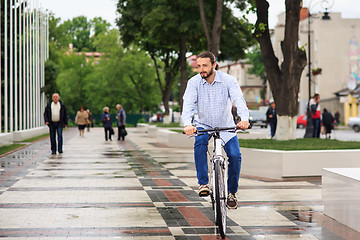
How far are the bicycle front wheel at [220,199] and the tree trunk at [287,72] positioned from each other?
9175 millimetres

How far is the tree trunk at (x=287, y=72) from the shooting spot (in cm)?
1504

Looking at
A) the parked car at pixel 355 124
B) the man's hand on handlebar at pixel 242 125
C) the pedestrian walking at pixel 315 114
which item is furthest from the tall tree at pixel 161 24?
the man's hand on handlebar at pixel 242 125

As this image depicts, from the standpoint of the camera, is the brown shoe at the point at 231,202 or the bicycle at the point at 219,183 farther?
the brown shoe at the point at 231,202

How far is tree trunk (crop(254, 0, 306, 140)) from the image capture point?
49.3 feet

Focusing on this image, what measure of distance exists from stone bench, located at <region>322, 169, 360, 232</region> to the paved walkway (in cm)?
12

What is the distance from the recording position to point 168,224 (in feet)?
22.2

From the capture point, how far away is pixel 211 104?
646cm

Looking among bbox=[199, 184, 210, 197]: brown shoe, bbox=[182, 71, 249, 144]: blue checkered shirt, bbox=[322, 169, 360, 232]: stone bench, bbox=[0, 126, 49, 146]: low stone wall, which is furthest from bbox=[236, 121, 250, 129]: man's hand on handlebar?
bbox=[0, 126, 49, 146]: low stone wall

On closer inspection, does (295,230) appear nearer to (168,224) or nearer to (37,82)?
(168,224)

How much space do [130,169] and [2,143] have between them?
9.12m

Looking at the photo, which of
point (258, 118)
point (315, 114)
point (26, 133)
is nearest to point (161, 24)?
point (26, 133)

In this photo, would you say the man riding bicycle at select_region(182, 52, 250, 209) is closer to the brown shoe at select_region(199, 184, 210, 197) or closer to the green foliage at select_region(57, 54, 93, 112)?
the brown shoe at select_region(199, 184, 210, 197)

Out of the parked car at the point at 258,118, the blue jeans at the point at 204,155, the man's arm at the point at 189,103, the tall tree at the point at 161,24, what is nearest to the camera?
the man's arm at the point at 189,103

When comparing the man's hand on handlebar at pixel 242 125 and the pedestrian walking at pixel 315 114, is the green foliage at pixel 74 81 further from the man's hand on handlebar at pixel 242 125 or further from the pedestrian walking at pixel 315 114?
the man's hand on handlebar at pixel 242 125
